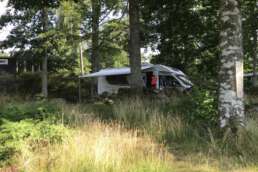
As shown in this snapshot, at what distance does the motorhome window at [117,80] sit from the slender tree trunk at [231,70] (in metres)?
23.1

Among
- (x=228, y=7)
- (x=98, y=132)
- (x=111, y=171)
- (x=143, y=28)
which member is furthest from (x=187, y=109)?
(x=143, y=28)

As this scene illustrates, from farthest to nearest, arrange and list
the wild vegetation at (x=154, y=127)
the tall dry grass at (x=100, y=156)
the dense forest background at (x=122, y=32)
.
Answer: the dense forest background at (x=122, y=32), the wild vegetation at (x=154, y=127), the tall dry grass at (x=100, y=156)

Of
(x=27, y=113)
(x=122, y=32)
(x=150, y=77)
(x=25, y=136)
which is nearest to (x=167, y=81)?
(x=150, y=77)

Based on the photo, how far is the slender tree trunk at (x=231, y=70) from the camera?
913 cm

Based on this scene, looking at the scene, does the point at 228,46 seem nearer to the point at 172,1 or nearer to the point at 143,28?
the point at 172,1

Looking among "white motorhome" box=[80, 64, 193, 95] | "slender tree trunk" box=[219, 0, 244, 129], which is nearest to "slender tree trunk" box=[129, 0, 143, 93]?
"slender tree trunk" box=[219, 0, 244, 129]

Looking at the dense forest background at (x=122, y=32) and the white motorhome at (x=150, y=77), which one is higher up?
the dense forest background at (x=122, y=32)

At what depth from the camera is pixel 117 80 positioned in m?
33.6

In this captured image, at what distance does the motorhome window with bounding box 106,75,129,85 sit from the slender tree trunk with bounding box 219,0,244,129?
2312 centimetres

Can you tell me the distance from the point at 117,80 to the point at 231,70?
2455 centimetres

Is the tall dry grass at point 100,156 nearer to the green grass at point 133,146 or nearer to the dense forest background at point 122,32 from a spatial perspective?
the green grass at point 133,146

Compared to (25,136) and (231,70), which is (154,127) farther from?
(25,136)

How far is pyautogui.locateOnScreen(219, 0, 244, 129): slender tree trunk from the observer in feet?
30.0

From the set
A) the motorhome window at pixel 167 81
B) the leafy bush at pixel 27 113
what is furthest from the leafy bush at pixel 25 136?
the motorhome window at pixel 167 81
